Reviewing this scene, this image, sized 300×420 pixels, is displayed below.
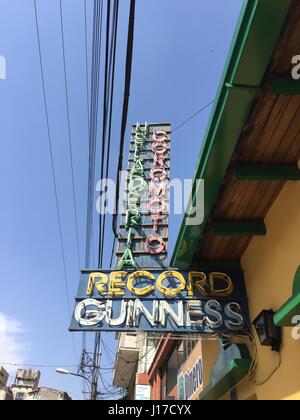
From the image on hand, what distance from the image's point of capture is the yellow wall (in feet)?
12.6

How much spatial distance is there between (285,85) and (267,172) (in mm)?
1078

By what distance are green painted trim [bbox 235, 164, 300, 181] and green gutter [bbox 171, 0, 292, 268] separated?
200 mm

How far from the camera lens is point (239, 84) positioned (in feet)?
10.2

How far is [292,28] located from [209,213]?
7.93 feet

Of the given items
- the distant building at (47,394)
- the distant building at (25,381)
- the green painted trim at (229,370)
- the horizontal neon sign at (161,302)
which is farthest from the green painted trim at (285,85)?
the distant building at (25,381)

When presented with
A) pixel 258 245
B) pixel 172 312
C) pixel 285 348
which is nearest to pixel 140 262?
pixel 172 312

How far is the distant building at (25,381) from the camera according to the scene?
194 feet

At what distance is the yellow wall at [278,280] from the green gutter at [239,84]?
2.77ft

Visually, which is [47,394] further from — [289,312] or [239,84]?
[239,84]

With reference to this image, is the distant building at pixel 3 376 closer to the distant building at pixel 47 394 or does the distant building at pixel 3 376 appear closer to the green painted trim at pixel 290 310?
the distant building at pixel 47 394

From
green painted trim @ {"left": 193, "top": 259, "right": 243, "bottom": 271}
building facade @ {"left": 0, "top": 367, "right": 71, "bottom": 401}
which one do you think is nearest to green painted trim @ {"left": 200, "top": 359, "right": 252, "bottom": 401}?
green painted trim @ {"left": 193, "top": 259, "right": 243, "bottom": 271}

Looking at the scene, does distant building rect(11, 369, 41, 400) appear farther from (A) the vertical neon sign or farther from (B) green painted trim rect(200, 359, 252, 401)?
(B) green painted trim rect(200, 359, 252, 401)

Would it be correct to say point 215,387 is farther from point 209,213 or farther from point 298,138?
point 298,138

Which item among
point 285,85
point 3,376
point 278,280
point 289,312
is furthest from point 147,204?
point 3,376
